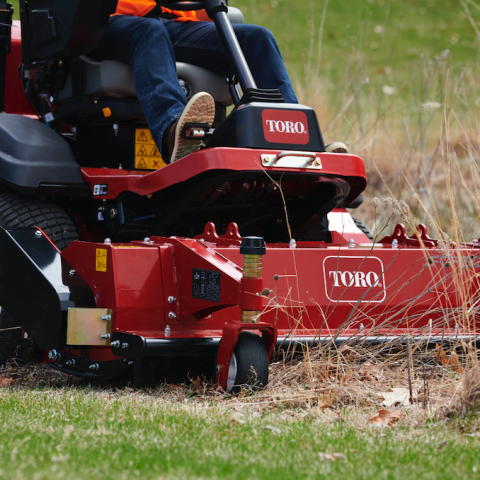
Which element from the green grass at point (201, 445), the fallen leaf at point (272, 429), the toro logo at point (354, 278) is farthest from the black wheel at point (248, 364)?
the toro logo at point (354, 278)

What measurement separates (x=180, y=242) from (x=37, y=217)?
0.91 metres

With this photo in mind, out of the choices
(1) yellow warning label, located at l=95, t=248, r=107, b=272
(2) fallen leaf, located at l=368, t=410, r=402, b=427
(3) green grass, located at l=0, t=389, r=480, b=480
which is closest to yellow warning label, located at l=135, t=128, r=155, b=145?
(1) yellow warning label, located at l=95, t=248, r=107, b=272

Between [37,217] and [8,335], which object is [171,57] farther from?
[8,335]

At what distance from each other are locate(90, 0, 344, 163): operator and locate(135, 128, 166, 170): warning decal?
367 millimetres

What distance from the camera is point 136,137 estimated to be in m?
3.56

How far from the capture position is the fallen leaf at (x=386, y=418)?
7.23 feet

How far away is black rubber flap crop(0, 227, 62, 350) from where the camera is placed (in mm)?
2746

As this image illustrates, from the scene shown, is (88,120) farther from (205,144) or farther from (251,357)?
(251,357)

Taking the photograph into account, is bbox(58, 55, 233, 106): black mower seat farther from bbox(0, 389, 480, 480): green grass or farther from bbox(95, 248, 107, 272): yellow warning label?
bbox(0, 389, 480, 480): green grass

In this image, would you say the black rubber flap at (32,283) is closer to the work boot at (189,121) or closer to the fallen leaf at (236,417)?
the work boot at (189,121)

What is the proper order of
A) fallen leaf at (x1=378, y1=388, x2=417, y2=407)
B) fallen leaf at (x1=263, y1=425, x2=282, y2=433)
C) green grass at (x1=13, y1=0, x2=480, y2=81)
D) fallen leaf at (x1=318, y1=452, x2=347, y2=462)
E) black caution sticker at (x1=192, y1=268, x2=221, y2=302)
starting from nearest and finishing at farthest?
fallen leaf at (x1=318, y1=452, x2=347, y2=462), fallen leaf at (x1=263, y1=425, x2=282, y2=433), fallen leaf at (x1=378, y1=388, x2=417, y2=407), black caution sticker at (x1=192, y1=268, x2=221, y2=302), green grass at (x1=13, y1=0, x2=480, y2=81)

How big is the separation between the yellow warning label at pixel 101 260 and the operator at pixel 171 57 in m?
0.52

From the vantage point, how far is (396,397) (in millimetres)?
2457

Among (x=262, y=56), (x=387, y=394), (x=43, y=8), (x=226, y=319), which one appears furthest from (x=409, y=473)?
(x=43, y=8)
